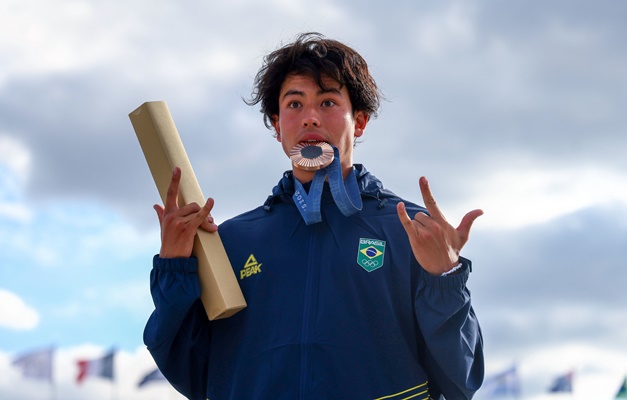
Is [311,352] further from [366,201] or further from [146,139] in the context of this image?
[146,139]

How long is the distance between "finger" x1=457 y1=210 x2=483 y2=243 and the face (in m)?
0.98

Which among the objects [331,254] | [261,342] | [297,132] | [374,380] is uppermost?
[297,132]

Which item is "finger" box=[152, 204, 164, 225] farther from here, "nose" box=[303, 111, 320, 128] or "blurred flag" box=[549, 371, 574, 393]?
"blurred flag" box=[549, 371, 574, 393]

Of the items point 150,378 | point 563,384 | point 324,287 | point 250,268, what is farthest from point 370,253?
point 563,384

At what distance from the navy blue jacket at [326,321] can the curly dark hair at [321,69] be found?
1.93 ft

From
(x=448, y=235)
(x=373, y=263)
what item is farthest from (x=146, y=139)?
(x=448, y=235)

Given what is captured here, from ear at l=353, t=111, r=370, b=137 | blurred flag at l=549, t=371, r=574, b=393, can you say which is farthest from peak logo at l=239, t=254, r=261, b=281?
blurred flag at l=549, t=371, r=574, b=393

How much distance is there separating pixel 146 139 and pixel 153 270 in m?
0.89

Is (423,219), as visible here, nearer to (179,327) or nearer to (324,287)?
(324,287)

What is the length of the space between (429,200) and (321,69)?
1.31 m

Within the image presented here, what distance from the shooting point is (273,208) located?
6051 mm

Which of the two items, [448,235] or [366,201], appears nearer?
[448,235]

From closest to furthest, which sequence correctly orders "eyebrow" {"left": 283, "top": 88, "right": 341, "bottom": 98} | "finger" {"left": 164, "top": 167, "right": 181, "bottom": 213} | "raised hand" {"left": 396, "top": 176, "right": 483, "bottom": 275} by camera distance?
"raised hand" {"left": 396, "top": 176, "right": 483, "bottom": 275} → "finger" {"left": 164, "top": 167, "right": 181, "bottom": 213} → "eyebrow" {"left": 283, "top": 88, "right": 341, "bottom": 98}

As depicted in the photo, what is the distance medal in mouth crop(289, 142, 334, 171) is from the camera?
18.5ft
